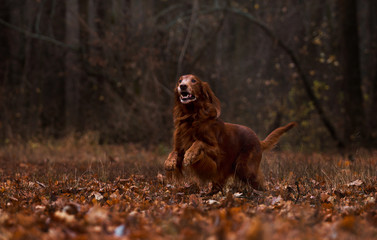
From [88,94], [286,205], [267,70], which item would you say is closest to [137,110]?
[88,94]

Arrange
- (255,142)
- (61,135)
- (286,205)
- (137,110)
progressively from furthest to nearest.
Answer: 1. (61,135)
2. (137,110)
3. (255,142)
4. (286,205)

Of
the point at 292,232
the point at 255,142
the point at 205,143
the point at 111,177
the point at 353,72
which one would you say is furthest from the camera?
the point at 353,72

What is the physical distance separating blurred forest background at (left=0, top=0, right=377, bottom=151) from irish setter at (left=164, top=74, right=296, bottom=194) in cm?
388

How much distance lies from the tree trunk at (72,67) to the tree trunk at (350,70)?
7.49 meters

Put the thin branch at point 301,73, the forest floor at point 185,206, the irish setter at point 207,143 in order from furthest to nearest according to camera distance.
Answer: the thin branch at point 301,73
the irish setter at point 207,143
the forest floor at point 185,206

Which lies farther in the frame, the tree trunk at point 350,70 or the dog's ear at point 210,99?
the tree trunk at point 350,70

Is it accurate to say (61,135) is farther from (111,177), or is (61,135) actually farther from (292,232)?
(292,232)

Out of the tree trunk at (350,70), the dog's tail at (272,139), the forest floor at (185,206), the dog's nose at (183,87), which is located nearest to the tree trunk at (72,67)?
the forest floor at (185,206)

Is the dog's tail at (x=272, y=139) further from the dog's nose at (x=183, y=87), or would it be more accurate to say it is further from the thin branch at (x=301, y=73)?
the thin branch at (x=301, y=73)

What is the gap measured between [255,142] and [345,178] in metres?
1.31

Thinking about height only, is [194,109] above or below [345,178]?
above

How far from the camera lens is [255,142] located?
491 centimetres

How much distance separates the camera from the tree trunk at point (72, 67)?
43.6 ft

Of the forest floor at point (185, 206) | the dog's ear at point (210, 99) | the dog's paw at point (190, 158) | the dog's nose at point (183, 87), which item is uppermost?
the dog's nose at point (183, 87)
